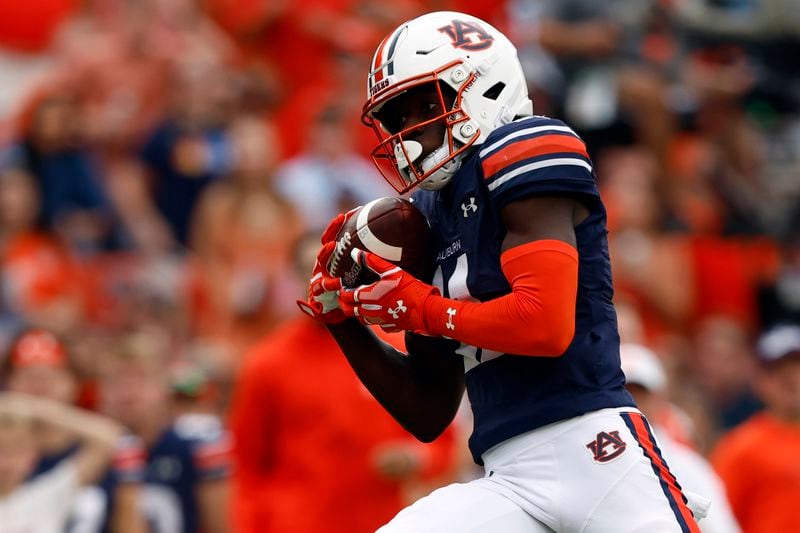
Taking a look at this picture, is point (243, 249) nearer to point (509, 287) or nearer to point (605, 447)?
point (509, 287)

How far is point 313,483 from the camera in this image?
20.7 feet

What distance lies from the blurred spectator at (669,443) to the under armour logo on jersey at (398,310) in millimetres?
2202

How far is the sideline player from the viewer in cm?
349

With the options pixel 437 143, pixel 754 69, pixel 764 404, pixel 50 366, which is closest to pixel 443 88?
pixel 437 143

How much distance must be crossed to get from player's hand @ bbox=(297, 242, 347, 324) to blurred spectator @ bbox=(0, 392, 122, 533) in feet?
7.73

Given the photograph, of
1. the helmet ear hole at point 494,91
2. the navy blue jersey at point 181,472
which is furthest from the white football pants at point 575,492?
the navy blue jersey at point 181,472

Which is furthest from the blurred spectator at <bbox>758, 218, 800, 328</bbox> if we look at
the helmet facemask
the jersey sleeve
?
the jersey sleeve

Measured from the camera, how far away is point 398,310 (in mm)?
3607

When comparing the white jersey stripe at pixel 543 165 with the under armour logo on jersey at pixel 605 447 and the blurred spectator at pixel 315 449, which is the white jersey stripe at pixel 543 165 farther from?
the blurred spectator at pixel 315 449

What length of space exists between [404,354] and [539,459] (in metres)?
0.70

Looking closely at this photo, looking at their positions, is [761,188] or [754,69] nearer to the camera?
[761,188]

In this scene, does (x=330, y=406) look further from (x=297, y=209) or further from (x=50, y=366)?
(x=297, y=209)

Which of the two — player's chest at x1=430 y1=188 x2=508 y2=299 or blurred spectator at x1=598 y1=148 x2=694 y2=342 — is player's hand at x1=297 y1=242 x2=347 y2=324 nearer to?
player's chest at x1=430 y1=188 x2=508 y2=299

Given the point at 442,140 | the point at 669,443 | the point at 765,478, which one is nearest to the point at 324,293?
the point at 442,140
